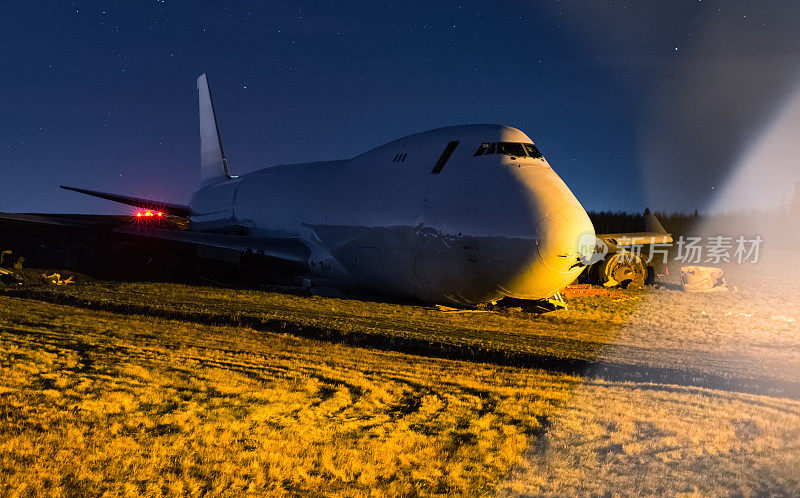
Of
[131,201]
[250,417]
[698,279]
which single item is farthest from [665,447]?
[131,201]

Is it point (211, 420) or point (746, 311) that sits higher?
point (746, 311)

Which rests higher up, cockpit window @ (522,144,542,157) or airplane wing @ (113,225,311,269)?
cockpit window @ (522,144,542,157)

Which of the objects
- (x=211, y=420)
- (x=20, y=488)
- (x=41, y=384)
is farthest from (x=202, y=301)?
(x=20, y=488)

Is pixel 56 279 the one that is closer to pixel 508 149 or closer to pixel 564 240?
pixel 508 149

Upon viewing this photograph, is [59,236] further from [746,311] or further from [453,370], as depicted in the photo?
[746,311]

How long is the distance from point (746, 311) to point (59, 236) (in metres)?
28.0

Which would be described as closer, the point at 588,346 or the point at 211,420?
the point at 211,420

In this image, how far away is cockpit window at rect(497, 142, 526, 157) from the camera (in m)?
12.8

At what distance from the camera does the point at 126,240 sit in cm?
2406

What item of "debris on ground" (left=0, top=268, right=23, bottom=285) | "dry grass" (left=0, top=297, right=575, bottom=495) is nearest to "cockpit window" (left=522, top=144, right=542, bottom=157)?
"dry grass" (left=0, top=297, right=575, bottom=495)

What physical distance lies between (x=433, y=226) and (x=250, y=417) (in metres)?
7.22

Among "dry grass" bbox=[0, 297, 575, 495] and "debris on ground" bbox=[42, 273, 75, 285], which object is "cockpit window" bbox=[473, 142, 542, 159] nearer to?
"dry grass" bbox=[0, 297, 575, 495]

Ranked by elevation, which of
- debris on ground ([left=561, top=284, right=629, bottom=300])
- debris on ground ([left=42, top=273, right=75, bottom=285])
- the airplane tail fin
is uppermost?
the airplane tail fin

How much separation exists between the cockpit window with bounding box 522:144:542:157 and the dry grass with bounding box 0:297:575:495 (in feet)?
17.6
